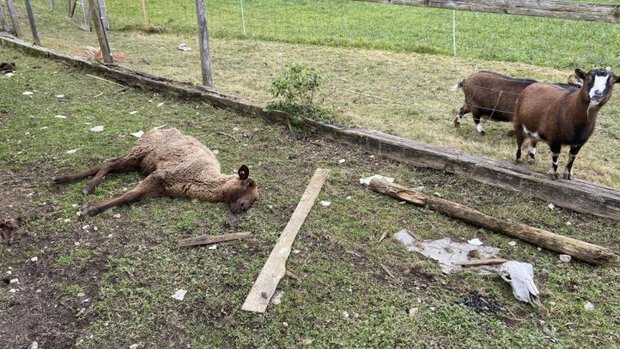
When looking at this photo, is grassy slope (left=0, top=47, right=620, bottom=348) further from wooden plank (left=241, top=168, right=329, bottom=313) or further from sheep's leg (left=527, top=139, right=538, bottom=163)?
sheep's leg (left=527, top=139, right=538, bottom=163)

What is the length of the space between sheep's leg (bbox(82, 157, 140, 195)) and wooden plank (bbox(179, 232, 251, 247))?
1384 millimetres

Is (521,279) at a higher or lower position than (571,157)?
lower

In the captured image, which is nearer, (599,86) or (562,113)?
(599,86)

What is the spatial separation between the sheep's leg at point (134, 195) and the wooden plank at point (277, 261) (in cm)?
132

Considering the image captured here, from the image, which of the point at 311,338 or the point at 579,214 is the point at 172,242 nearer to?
the point at 311,338

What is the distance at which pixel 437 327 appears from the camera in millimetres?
3090

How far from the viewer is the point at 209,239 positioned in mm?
3939

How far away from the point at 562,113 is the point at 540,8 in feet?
8.20

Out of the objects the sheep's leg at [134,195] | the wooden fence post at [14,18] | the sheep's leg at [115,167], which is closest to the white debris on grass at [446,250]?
the sheep's leg at [134,195]

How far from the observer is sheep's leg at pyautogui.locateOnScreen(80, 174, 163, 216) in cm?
429

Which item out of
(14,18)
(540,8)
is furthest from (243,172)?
(14,18)

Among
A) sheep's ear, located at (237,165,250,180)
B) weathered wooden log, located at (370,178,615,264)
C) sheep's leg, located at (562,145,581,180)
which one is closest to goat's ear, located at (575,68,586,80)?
sheep's leg, located at (562,145,581,180)

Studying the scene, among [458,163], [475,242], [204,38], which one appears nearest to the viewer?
[475,242]

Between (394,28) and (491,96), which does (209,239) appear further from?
(394,28)
